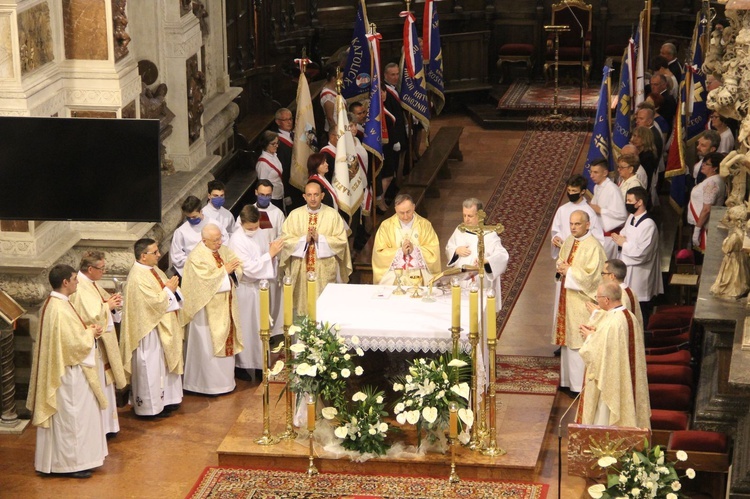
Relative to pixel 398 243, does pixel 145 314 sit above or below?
below

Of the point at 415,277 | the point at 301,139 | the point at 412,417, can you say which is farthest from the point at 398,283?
the point at 301,139

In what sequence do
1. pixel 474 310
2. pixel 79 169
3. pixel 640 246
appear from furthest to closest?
pixel 640 246 → pixel 474 310 → pixel 79 169

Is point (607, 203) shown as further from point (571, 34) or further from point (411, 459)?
point (571, 34)

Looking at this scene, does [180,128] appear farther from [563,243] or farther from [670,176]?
[670,176]

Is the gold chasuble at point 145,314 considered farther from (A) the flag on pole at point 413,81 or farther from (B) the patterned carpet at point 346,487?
(A) the flag on pole at point 413,81

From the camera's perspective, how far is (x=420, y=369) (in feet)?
34.4

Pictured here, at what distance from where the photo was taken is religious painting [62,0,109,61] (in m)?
12.0

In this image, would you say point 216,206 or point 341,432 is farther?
point 216,206

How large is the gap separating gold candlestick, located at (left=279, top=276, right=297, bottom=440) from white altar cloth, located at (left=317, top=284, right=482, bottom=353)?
0.41 metres

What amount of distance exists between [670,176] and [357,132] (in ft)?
11.1

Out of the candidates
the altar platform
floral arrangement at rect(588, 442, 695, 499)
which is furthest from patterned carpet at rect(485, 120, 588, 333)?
floral arrangement at rect(588, 442, 695, 499)

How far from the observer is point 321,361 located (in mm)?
10539

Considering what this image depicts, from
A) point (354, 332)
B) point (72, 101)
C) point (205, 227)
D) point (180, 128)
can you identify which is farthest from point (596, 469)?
point (180, 128)

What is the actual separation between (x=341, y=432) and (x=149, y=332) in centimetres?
195
